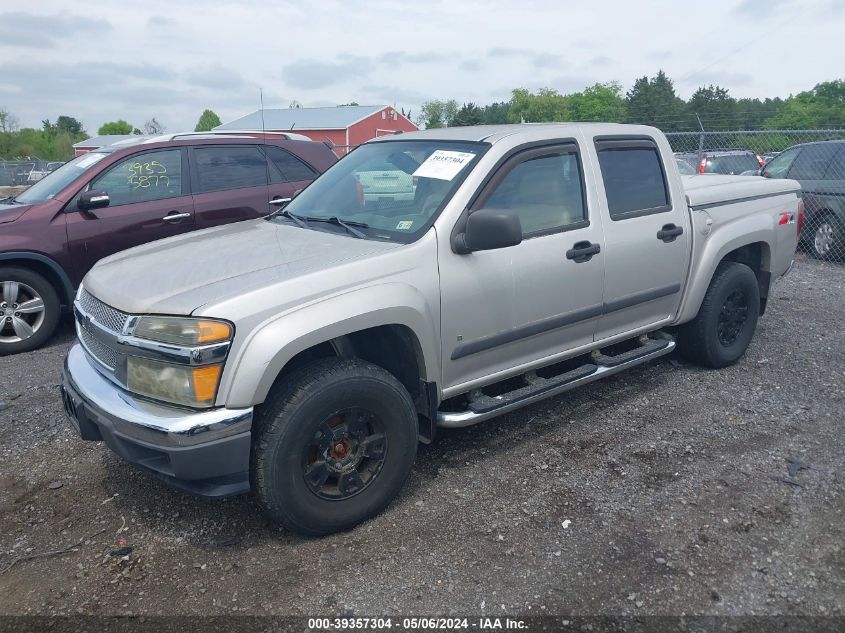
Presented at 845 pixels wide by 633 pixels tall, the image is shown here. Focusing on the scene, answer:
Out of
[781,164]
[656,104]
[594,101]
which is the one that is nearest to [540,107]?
[594,101]

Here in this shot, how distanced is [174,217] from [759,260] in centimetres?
510

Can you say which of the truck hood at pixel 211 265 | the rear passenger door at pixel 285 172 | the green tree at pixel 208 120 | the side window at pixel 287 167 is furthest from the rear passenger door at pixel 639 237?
the green tree at pixel 208 120

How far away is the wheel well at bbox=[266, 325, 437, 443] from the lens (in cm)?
329

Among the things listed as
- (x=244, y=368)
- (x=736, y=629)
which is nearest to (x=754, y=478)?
(x=736, y=629)

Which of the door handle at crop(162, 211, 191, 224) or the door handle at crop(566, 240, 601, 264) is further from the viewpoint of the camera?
the door handle at crop(162, 211, 191, 224)

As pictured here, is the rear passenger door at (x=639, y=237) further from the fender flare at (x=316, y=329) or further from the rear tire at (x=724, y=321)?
the fender flare at (x=316, y=329)

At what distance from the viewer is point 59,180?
6.46 m

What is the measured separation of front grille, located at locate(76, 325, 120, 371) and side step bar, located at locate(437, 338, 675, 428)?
1.56 meters

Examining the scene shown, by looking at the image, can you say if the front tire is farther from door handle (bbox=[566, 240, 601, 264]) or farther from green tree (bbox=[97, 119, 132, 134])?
green tree (bbox=[97, 119, 132, 134])

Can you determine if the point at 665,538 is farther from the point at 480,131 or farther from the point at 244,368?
the point at 480,131

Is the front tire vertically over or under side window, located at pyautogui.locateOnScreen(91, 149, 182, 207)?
under

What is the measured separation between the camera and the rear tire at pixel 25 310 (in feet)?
19.0

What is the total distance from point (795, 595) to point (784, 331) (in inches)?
160

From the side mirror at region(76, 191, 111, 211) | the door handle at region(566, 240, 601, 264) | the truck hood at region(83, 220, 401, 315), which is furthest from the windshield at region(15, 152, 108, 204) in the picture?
the door handle at region(566, 240, 601, 264)
